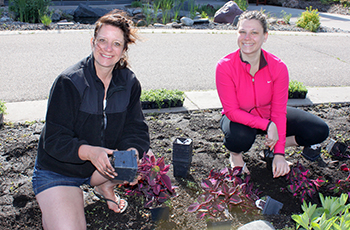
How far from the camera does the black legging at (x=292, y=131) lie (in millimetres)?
2896

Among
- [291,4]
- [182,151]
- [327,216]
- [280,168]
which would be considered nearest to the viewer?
[327,216]

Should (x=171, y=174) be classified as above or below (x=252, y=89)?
below

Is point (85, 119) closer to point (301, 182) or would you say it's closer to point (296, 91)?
point (301, 182)

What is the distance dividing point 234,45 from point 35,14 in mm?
6994

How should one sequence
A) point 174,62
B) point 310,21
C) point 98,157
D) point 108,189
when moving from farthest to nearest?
point 310,21
point 174,62
point 108,189
point 98,157

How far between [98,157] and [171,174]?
108 centimetres

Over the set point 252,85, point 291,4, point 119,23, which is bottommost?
point 252,85

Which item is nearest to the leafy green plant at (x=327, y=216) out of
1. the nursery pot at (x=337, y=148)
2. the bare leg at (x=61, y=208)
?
the bare leg at (x=61, y=208)

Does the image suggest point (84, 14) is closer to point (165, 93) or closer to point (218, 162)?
point (165, 93)

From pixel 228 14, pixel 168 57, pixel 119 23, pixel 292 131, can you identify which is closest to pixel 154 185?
pixel 119 23

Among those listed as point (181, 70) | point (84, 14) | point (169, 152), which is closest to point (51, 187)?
point (169, 152)

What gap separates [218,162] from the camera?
10.5 ft

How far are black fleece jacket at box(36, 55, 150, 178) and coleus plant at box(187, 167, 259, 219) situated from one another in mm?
562

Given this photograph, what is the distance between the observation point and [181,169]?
9.52 ft
